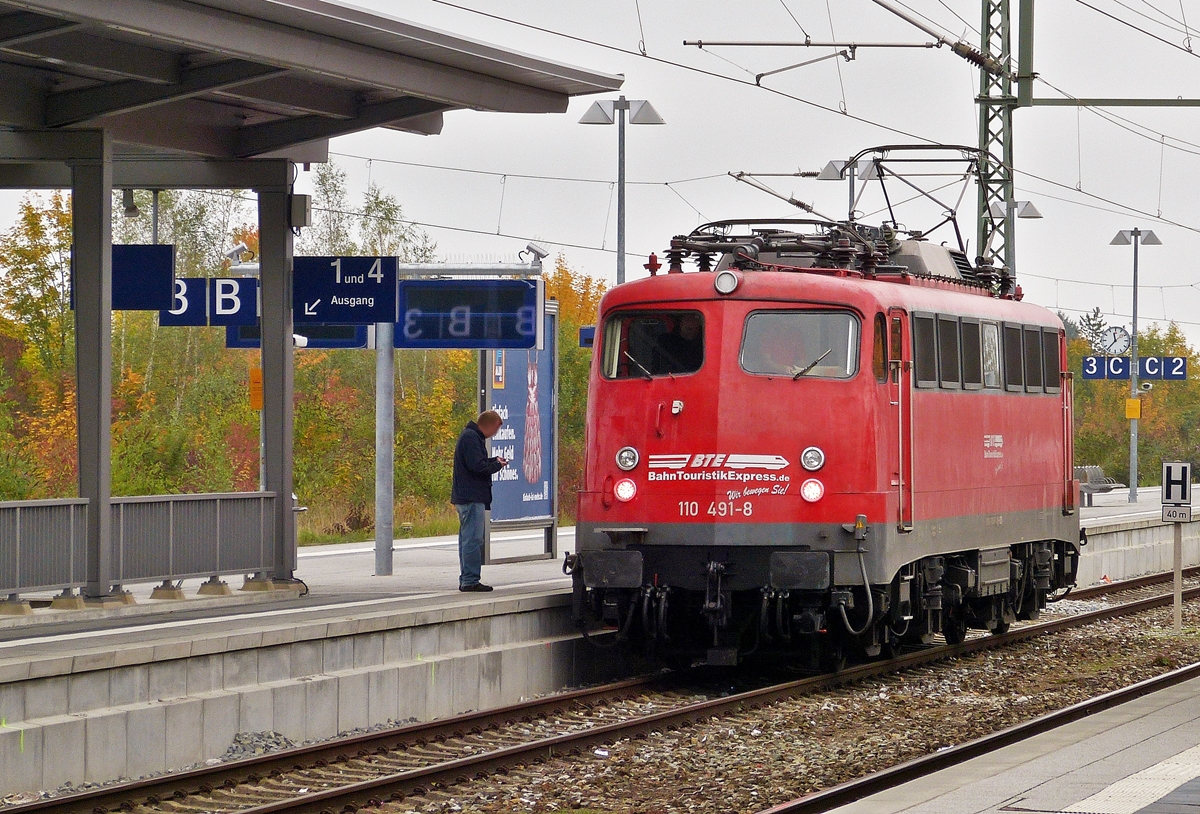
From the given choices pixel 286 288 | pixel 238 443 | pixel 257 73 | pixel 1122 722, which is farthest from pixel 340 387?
pixel 1122 722

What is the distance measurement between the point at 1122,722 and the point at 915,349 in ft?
13.8

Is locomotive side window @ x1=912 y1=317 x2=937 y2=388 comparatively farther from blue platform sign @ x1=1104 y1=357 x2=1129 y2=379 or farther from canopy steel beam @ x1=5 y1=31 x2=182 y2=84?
blue platform sign @ x1=1104 y1=357 x2=1129 y2=379

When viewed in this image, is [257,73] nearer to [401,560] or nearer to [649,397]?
[649,397]

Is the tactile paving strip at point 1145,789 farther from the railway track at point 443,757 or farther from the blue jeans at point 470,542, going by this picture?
the blue jeans at point 470,542

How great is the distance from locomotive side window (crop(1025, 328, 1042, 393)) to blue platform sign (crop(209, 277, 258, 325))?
8.24m

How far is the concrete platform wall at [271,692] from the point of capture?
970cm

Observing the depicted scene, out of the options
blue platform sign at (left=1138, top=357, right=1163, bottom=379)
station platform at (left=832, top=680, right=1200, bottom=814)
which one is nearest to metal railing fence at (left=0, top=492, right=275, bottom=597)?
station platform at (left=832, top=680, right=1200, bottom=814)

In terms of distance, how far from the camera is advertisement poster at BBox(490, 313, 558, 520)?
19953 mm

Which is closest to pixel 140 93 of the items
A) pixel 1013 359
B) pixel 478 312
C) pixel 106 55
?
pixel 106 55

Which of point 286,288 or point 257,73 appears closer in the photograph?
point 257,73

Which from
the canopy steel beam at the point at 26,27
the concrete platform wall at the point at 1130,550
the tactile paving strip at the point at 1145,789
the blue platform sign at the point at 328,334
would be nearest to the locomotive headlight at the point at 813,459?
the tactile paving strip at the point at 1145,789

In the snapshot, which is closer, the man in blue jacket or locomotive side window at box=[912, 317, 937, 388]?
locomotive side window at box=[912, 317, 937, 388]

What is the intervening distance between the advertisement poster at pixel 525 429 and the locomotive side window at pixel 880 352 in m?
6.21

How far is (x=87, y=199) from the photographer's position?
47.7 ft
